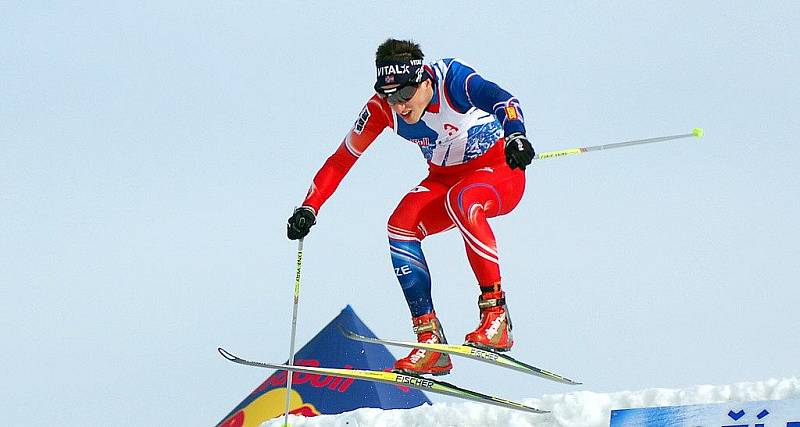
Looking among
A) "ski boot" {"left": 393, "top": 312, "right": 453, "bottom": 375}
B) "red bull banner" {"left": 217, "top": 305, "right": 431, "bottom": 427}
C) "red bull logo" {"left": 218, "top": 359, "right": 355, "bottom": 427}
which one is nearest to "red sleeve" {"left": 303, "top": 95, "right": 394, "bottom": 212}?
"ski boot" {"left": 393, "top": 312, "right": 453, "bottom": 375}

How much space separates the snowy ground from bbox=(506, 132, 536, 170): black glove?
5.23ft

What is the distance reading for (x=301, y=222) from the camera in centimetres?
716

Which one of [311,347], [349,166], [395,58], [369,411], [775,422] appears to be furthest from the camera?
[311,347]

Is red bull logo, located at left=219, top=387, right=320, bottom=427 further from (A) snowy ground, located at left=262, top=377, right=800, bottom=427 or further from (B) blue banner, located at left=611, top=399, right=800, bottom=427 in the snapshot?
(B) blue banner, located at left=611, top=399, right=800, bottom=427

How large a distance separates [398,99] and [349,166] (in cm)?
73

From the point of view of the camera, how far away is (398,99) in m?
6.73

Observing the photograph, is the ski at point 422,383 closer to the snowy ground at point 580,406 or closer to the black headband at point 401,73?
the snowy ground at point 580,406

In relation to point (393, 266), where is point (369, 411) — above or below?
below

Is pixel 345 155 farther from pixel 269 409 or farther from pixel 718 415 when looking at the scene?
pixel 269 409

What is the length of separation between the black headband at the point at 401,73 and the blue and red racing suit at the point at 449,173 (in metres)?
0.12

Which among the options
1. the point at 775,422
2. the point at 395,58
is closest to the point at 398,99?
the point at 395,58

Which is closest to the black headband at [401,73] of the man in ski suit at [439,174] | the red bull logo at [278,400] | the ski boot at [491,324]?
the man in ski suit at [439,174]

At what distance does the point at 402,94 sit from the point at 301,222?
3.45ft

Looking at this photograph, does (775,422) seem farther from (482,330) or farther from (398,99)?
(398,99)
